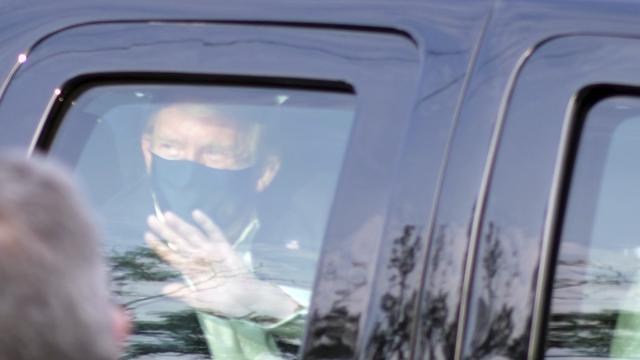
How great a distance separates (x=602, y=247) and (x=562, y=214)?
0.27 feet

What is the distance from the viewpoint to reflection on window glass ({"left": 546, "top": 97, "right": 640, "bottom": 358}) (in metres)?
1.98

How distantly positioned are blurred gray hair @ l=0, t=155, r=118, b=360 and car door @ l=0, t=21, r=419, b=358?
764 millimetres

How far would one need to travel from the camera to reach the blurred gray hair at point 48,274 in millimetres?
1187

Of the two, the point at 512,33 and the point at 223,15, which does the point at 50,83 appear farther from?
the point at 512,33

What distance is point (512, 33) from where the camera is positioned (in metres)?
2.07

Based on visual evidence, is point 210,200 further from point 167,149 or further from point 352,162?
point 352,162

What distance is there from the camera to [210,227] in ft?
7.15

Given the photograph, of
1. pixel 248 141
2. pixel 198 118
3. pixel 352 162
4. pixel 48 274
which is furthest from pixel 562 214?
pixel 48 274

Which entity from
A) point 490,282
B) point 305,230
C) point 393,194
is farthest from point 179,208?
point 490,282

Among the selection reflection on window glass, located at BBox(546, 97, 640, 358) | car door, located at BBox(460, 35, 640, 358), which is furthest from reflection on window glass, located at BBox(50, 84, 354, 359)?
reflection on window glass, located at BBox(546, 97, 640, 358)

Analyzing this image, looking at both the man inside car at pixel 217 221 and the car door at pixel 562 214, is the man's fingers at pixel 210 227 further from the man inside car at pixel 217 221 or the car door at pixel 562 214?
the car door at pixel 562 214

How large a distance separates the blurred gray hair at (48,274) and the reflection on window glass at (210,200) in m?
0.80

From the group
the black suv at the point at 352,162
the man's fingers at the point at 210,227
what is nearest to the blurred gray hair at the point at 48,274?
the black suv at the point at 352,162

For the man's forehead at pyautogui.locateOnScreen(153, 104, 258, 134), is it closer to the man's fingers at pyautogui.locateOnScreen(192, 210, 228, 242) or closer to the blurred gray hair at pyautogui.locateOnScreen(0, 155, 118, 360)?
the man's fingers at pyautogui.locateOnScreen(192, 210, 228, 242)
